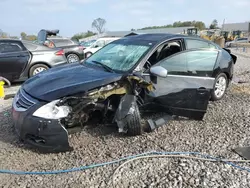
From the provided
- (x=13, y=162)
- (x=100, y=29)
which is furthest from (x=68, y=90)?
(x=100, y=29)

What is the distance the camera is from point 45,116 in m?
3.04

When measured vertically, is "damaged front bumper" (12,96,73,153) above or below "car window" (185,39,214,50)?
below

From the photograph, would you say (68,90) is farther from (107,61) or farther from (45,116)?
(107,61)

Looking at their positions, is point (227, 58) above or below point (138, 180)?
above

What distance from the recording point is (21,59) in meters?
7.21

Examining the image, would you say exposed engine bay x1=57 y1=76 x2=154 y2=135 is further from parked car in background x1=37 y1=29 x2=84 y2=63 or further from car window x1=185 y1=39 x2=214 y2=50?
parked car in background x1=37 y1=29 x2=84 y2=63

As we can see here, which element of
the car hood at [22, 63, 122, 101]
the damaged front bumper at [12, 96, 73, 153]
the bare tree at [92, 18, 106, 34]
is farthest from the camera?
the bare tree at [92, 18, 106, 34]

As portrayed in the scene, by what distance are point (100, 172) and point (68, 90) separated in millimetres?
1141

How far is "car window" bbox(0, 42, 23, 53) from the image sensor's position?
7238mm

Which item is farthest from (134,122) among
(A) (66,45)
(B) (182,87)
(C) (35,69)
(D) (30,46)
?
(A) (66,45)

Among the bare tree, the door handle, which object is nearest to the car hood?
the door handle

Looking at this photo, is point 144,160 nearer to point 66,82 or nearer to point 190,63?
point 66,82

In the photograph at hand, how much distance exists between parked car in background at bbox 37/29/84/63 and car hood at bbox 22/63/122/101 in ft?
24.0

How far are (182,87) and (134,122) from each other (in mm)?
1107
